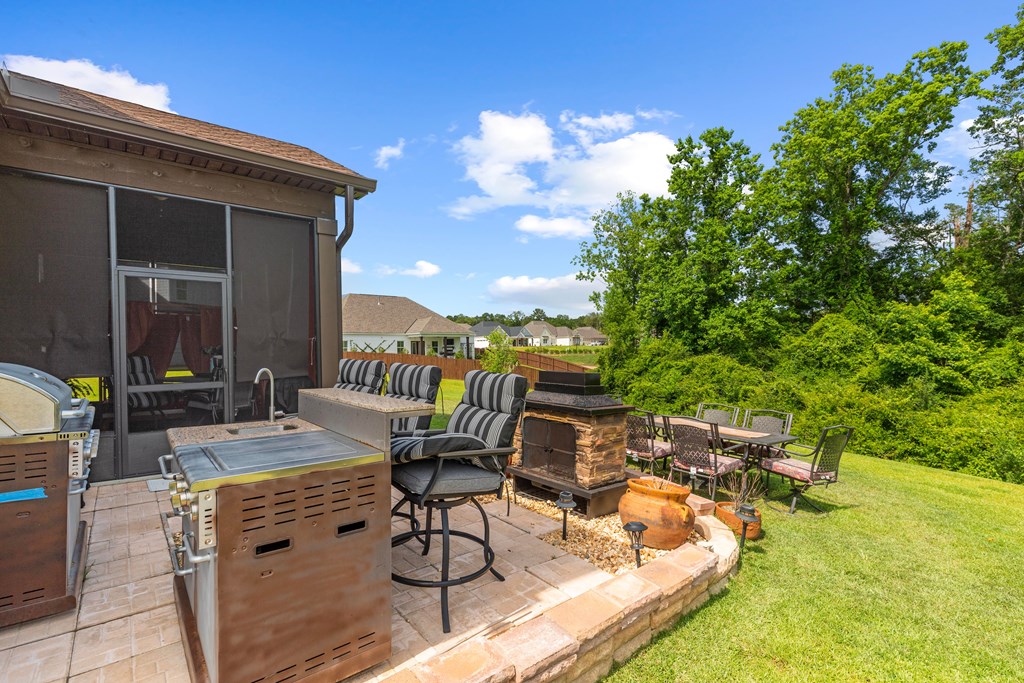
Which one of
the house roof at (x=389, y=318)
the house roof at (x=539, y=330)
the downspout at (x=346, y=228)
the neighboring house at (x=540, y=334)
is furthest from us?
the house roof at (x=539, y=330)

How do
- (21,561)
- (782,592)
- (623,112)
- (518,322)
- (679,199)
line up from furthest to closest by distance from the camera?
(518,322) → (679,199) → (623,112) → (782,592) → (21,561)

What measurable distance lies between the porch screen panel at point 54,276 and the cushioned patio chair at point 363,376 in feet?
6.93

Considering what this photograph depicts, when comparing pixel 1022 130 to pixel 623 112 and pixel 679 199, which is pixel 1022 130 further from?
pixel 623 112

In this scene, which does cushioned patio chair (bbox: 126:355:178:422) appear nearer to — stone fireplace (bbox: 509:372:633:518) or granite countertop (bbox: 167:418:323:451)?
granite countertop (bbox: 167:418:323:451)

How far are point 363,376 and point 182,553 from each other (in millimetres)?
2655

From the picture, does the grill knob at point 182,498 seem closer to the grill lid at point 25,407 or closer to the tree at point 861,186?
the grill lid at point 25,407

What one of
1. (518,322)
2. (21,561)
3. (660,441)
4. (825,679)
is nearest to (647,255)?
(660,441)

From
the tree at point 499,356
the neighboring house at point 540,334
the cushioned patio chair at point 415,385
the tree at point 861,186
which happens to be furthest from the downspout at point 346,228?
the neighboring house at point 540,334

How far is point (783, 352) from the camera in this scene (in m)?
11.0

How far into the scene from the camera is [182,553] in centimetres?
218

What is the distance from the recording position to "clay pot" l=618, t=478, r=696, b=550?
3020 millimetres

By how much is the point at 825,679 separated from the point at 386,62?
923 centimetres

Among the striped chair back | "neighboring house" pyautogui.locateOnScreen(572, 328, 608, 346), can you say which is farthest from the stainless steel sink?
"neighboring house" pyautogui.locateOnScreen(572, 328, 608, 346)

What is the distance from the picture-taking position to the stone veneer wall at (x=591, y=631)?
5.49 ft
